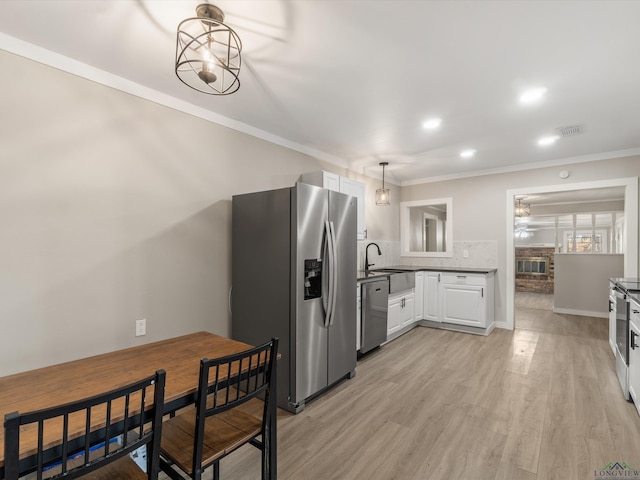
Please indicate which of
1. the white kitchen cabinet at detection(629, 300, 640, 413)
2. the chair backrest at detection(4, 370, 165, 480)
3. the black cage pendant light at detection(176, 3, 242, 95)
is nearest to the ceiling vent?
the white kitchen cabinet at detection(629, 300, 640, 413)

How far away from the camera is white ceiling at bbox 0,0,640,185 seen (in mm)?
1708

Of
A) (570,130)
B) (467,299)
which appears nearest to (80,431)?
(570,130)

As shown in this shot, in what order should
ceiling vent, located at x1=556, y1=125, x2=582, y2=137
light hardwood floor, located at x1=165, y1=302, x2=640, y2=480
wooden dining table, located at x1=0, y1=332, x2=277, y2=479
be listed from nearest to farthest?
1. wooden dining table, located at x1=0, y1=332, x2=277, y2=479
2. light hardwood floor, located at x1=165, y1=302, x2=640, y2=480
3. ceiling vent, located at x1=556, y1=125, x2=582, y2=137

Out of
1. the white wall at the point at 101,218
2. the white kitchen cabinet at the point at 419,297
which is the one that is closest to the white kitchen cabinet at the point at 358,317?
the white wall at the point at 101,218

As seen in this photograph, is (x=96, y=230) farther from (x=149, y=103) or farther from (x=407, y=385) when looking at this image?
(x=407, y=385)

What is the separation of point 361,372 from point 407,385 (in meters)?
0.50

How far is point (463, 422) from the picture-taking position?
7.84 feet

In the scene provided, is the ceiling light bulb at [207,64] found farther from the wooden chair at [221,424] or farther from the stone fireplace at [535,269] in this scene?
the stone fireplace at [535,269]

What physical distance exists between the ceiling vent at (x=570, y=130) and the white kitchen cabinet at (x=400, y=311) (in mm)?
2593

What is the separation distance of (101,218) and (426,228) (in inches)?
221

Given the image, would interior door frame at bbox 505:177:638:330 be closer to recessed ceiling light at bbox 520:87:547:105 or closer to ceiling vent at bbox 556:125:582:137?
ceiling vent at bbox 556:125:582:137

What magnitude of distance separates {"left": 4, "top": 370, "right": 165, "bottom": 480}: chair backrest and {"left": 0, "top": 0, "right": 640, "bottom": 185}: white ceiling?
187 cm

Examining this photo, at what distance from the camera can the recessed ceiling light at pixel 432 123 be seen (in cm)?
316

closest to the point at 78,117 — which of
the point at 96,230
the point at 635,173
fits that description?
the point at 96,230
